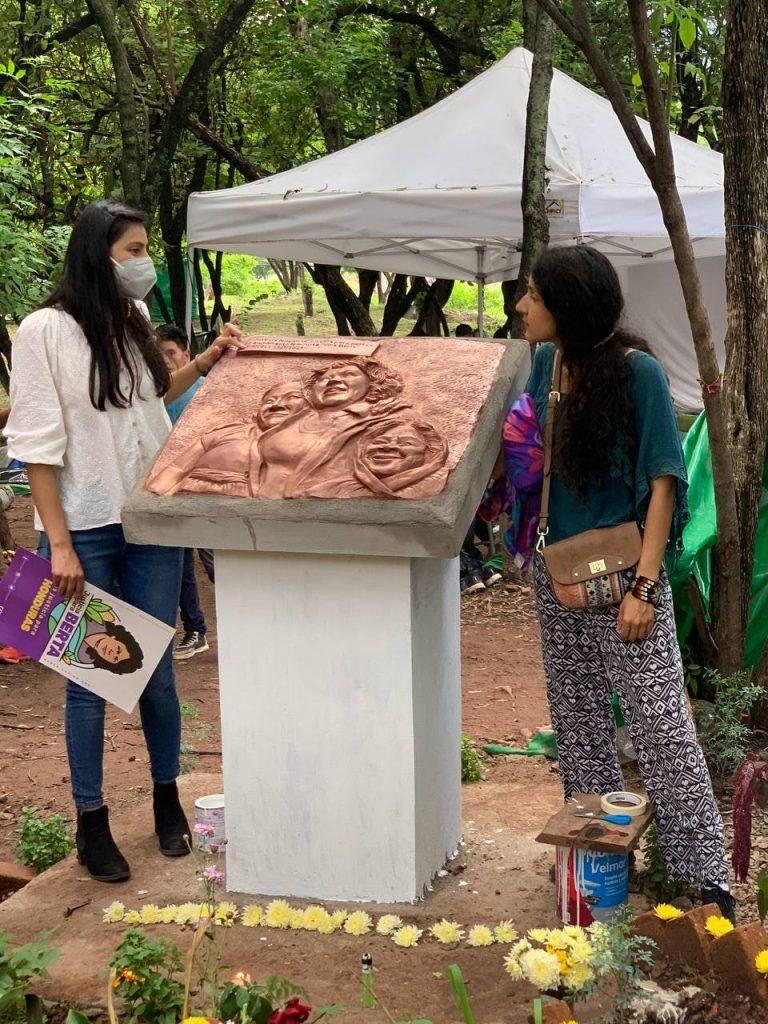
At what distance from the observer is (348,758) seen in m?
3.10

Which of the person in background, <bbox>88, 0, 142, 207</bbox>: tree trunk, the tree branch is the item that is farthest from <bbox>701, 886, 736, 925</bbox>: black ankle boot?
<bbox>88, 0, 142, 207</bbox>: tree trunk

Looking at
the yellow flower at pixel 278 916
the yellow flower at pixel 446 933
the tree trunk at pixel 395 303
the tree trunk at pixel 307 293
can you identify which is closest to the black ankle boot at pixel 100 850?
the yellow flower at pixel 278 916

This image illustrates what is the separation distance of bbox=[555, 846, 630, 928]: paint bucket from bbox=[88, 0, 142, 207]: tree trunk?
6577mm

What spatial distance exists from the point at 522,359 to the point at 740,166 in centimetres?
142

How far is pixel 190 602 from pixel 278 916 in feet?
11.3

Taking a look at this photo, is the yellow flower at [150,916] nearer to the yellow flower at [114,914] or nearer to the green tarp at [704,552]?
the yellow flower at [114,914]

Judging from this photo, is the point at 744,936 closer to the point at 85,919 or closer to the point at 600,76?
the point at 85,919

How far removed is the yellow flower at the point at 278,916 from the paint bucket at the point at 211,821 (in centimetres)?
43

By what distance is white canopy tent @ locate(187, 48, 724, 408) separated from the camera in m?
7.56

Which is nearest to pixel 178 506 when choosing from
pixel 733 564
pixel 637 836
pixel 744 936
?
pixel 637 836

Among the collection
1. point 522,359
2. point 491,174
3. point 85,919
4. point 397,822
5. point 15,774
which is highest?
point 491,174

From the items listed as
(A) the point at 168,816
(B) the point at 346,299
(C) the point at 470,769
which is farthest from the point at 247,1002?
(B) the point at 346,299

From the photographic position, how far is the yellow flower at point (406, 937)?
2947mm

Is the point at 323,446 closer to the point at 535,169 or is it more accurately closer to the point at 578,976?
the point at 578,976
